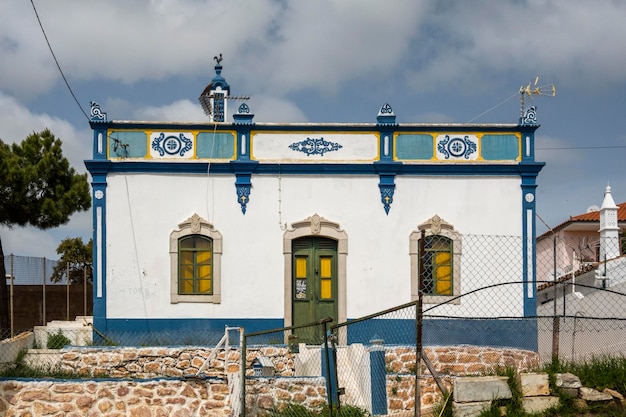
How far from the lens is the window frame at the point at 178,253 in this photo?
1532 centimetres

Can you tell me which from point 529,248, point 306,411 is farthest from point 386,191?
point 306,411

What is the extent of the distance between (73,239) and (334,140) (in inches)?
769

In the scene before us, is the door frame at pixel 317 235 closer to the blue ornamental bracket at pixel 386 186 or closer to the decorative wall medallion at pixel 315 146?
the blue ornamental bracket at pixel 386 186

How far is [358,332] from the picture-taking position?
15242 mm

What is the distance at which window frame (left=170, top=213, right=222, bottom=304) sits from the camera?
15320mm

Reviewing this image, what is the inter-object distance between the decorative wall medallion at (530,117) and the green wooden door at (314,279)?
467 centimetres

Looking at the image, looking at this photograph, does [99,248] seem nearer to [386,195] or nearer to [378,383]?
[386,195]

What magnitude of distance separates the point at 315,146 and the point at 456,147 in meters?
2.92

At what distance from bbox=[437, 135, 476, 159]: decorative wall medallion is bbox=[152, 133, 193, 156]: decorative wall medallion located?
5.20 metres

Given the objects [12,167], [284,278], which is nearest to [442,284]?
[284,278]

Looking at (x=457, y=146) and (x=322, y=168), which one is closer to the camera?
(x=322, y=168)

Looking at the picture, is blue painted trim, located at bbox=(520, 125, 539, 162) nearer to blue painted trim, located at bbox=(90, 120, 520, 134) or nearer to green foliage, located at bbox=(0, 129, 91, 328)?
blue painted trim, located at bbox=(90, 120, 520, 134)

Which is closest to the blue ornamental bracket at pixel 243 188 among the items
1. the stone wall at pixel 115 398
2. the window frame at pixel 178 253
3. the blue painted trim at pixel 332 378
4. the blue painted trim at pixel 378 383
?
the window frame at pixel 178 253

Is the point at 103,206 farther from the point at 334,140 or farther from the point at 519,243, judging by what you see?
the point at 519,243
